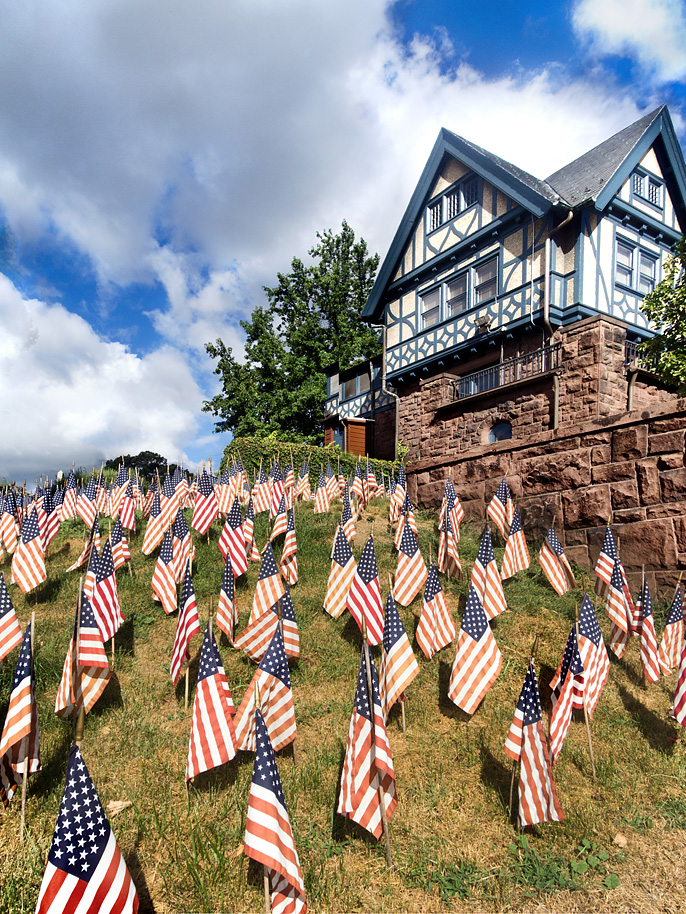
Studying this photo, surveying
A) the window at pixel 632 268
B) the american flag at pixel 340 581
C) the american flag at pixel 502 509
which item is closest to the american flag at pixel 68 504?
the american flag at pixel 340 581

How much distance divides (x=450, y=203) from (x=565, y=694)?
20.5 metres

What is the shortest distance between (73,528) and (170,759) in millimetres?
9898

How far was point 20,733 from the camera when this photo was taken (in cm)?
479

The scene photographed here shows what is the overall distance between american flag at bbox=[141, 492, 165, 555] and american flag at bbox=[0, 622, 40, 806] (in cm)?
619

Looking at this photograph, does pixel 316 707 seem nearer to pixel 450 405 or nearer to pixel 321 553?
pixel 321 553

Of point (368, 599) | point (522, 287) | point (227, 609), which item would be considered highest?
point (522, 287)

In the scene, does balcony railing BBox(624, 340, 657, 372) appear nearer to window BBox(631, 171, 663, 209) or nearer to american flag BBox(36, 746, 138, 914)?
window BBox(631, 171, 663, 209)

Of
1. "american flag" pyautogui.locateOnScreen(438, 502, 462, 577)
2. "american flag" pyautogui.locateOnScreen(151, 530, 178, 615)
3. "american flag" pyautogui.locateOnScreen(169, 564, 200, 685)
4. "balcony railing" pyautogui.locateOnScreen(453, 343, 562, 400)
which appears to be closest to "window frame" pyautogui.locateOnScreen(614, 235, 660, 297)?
"balcony railing" pyautogui.locateOnScreen(453, 343, 562, 400)

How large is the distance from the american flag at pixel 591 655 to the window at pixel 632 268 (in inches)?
603

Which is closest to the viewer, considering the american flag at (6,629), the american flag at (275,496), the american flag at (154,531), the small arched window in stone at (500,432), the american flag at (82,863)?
the american flag at (82,863)

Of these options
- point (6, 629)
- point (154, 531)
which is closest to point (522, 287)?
point (154, 531)

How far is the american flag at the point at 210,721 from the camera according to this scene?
4.99 metres

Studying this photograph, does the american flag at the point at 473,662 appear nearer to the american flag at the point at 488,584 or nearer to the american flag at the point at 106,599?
the american flag at the point at 488,584

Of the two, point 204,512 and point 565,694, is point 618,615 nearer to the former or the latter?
point 565,694
